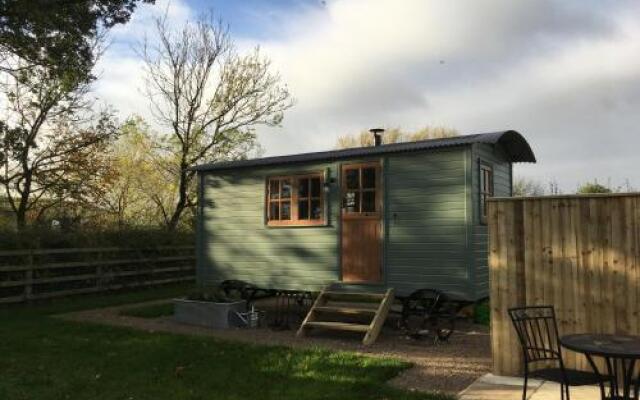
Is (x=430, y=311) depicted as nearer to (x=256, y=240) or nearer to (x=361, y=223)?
(x=361, y=223)

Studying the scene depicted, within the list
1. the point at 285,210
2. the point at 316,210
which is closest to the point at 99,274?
the point at 285,210

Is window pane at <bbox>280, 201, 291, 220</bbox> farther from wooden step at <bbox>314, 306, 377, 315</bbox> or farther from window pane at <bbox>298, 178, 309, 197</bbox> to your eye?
wooden step at <bbox>314, 306, 377, 315</bbox>

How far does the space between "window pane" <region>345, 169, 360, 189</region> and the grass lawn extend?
9.94 ft

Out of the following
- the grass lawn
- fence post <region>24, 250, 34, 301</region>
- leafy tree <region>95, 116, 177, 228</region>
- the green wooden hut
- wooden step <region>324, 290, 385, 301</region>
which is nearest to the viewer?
the grass lawn

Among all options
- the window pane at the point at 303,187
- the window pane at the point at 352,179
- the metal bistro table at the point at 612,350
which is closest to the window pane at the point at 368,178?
the window pane at the point at 352,179

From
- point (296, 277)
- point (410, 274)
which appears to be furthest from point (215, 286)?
point (410, 274)

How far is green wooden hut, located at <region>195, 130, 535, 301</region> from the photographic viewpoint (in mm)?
7914

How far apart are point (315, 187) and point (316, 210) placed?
1.28 feet

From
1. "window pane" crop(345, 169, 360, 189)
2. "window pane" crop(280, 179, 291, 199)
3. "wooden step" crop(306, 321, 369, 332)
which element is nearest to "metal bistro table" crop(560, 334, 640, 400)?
"wooden step" crop(306, 321, 369, 332)

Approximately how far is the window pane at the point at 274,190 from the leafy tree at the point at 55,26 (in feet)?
18.6

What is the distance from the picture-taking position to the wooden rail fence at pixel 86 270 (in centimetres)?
1131

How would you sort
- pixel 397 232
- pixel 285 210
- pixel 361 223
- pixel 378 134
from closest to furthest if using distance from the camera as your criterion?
pixel 397 232
pixel 361 223
pixel 285 210
pixel 378 134

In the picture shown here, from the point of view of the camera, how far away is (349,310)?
324 inches

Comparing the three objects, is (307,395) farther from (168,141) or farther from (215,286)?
(168,141)
